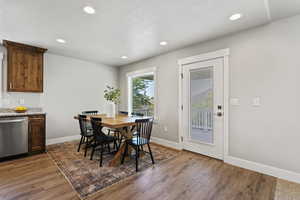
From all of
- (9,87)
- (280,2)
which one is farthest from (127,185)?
(9,87)

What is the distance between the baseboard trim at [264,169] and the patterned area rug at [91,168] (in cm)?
114

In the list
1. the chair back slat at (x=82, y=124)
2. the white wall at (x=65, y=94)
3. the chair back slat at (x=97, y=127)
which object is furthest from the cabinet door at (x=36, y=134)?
the chair back slat at (x=97, y=127)

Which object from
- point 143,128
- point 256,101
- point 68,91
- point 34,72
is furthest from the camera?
point 68,91

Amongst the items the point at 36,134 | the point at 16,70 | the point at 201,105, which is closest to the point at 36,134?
the point at 36,134

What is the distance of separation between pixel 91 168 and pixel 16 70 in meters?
2.86

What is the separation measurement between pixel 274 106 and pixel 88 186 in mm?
3072

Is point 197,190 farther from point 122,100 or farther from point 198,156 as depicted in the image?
point 122,100

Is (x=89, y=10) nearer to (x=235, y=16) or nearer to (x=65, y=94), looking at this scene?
(x=235, y=16)

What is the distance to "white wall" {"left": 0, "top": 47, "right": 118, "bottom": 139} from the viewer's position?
3.62m

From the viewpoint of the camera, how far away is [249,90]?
2.45m

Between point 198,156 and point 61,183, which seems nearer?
point 61,183

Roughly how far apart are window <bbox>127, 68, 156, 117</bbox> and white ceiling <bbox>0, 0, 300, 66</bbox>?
47.6 inches

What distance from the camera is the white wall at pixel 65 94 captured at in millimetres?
3625

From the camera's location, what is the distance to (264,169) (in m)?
2.28
